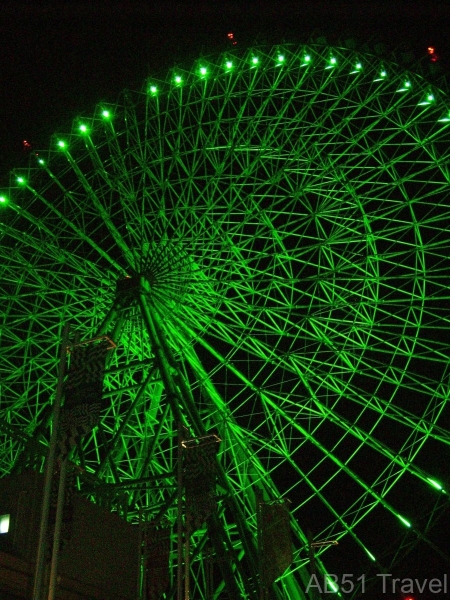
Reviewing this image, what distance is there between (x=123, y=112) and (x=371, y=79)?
8.68 meters

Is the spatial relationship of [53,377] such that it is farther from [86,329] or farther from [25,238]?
[25,238]

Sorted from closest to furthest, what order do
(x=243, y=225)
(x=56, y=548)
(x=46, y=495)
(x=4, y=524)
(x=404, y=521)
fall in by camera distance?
(x=56, y=548) → (x=46, y=495) → (x=4, y=524) → (x=404, y=521) → (x=243, y=225)

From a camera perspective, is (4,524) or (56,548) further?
(4,524)

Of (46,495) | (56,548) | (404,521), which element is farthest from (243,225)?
(56,548)

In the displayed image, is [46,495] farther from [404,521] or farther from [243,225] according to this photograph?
[243,225]

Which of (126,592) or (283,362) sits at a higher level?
(283,362)

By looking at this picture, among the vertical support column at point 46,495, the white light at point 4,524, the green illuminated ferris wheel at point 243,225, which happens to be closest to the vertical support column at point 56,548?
the vertical support column at point 46,495

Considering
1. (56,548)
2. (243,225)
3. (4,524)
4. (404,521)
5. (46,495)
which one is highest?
(243,225)

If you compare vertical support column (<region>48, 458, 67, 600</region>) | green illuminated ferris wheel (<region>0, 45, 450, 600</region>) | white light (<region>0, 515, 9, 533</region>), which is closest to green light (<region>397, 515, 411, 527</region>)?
green illuminated ferris wheel (<region>0, 45, 450, 600</region>)

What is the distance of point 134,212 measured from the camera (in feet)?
98.8

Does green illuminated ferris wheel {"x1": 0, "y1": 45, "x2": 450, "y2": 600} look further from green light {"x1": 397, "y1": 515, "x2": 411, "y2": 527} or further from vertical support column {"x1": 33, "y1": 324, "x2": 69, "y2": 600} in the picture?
vertical support column {"x1": 33, "y1": 324, "x2": 69, "y2": 600}

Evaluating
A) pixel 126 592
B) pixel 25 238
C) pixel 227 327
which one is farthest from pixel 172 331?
pixel 126 592

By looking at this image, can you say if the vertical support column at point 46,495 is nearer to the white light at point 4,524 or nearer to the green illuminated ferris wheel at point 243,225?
the white light at point 4,524

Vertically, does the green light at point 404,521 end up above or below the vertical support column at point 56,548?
above
